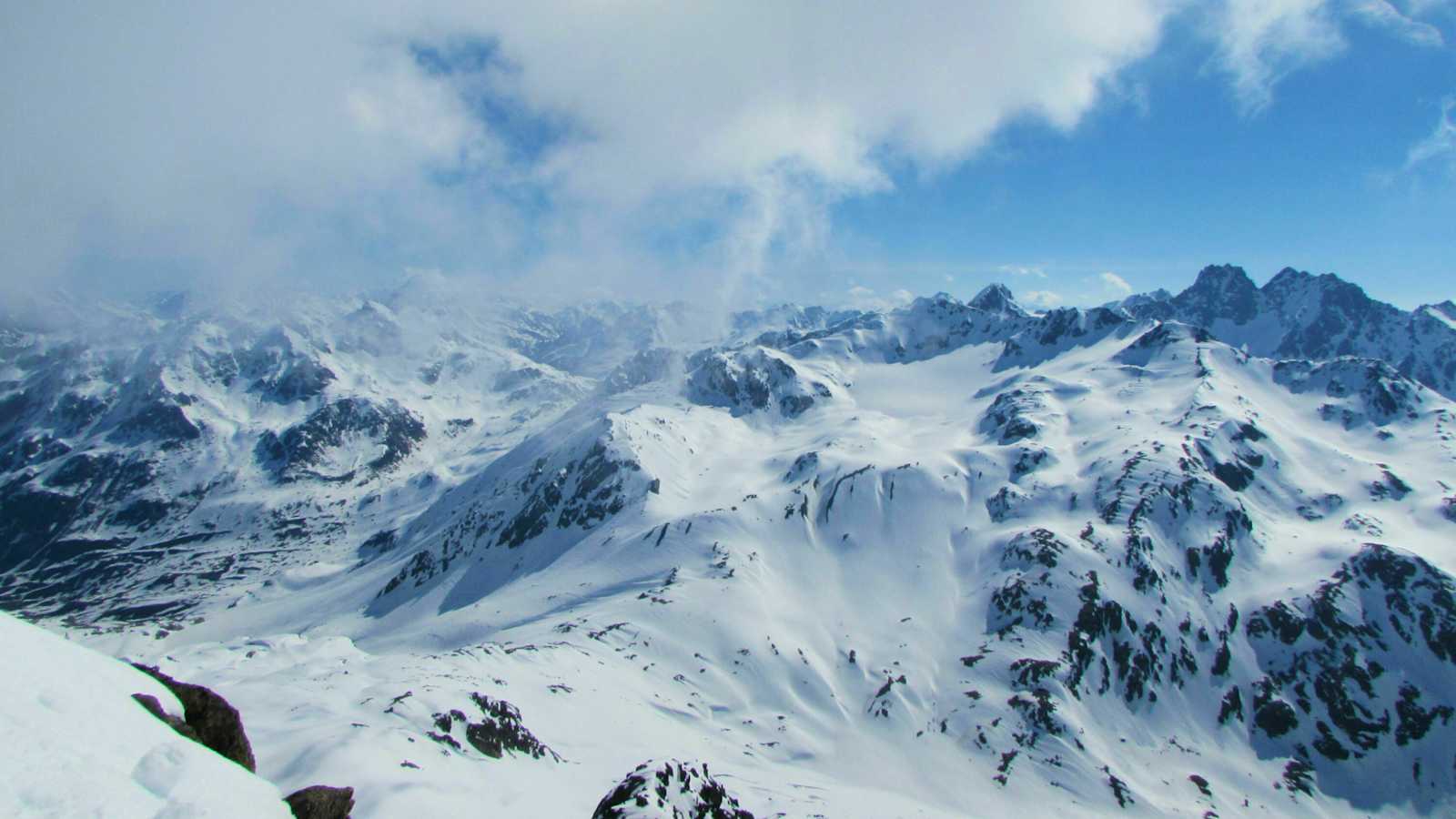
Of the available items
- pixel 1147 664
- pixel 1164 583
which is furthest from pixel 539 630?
pixel 1164 583

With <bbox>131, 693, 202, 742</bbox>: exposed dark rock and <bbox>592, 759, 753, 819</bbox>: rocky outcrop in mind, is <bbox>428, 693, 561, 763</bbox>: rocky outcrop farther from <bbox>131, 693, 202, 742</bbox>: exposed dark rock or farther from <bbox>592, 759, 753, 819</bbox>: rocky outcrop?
<bbox>131, 693, 202, 742</bbox>: exposed dark rock

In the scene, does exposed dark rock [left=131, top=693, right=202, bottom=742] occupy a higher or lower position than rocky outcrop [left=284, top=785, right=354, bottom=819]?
higher

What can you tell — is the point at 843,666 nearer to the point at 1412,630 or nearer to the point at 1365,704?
the point at 1365,704

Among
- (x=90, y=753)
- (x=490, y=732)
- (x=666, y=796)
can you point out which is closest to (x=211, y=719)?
(x=90, y=753)

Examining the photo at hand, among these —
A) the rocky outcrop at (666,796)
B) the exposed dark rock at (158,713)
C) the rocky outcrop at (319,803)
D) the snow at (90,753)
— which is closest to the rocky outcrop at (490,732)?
the rocky outcrop at (319,803)

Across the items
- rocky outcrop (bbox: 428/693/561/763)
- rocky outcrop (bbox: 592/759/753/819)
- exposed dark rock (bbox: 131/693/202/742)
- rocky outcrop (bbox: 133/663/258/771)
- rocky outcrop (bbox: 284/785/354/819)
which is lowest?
rocky outcrop (bbox: 428/693/561/763)

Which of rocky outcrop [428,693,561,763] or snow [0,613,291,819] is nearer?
snow [0,613,291,819]

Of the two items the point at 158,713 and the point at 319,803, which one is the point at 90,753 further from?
the point at 319,803

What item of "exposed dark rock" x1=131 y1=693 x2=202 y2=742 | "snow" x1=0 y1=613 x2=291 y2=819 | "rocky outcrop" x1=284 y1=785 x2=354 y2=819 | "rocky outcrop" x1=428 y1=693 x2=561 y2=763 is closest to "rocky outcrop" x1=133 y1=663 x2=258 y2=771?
"exposed dark rock" x1=131 y1=693 x2=202 y2=742
